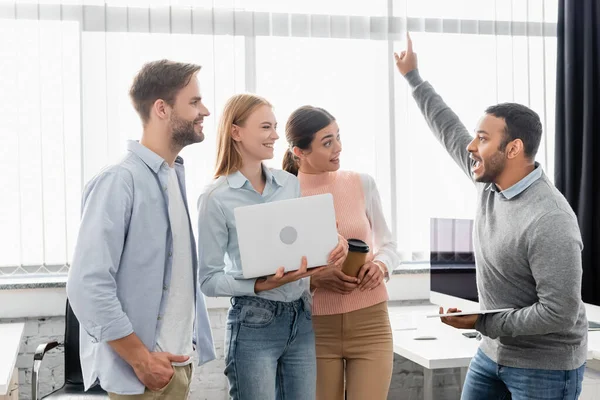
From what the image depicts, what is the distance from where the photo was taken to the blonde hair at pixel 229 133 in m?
2.12

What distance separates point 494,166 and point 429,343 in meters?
1.10

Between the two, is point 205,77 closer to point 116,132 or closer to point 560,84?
point 116,132

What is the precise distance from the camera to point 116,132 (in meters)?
3.56

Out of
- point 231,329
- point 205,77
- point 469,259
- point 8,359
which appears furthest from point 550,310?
point 205,77

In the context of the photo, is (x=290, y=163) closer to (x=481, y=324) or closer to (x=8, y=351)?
(x=481, y=324)

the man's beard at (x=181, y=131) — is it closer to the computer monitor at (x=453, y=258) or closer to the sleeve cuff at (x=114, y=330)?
the sleeve cuff at (x=114, y=330)

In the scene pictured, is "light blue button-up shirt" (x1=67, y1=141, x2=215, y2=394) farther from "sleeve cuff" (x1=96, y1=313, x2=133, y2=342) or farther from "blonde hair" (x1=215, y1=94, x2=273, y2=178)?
"blonde hair" (x1=215, y1=94, x2=273, y2=178)

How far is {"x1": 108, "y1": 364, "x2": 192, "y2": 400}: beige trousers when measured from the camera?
1.65 meters

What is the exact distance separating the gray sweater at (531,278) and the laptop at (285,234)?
1.53 feet

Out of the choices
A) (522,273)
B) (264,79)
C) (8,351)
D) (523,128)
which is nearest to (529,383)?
(522,273)

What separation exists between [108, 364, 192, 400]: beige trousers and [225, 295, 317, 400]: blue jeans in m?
0.27

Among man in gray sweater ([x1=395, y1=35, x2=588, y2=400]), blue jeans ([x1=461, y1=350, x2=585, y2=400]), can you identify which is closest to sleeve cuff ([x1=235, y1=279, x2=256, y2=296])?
man in gray sweater ([x1=395, y1=35, x2=588, y2=400])

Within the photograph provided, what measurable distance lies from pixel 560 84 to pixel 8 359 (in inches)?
121

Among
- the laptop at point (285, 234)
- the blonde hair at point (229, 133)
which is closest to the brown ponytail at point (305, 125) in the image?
the blonde hair at point (229, 133)
